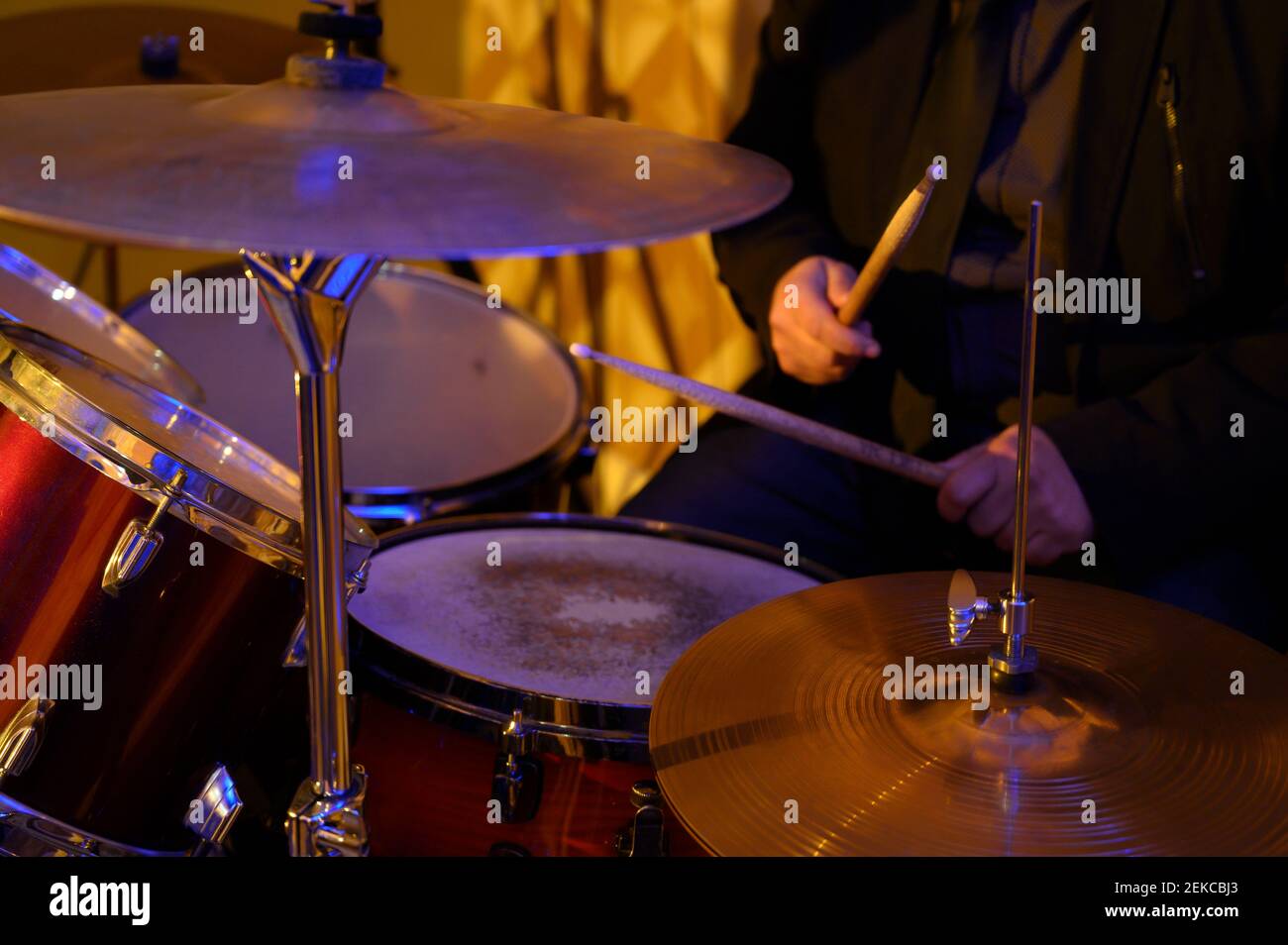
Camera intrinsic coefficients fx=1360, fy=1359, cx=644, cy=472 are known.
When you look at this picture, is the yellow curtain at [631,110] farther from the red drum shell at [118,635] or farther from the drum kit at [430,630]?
the red drum shell at [118,635]

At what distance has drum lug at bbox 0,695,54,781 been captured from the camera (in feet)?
2.86

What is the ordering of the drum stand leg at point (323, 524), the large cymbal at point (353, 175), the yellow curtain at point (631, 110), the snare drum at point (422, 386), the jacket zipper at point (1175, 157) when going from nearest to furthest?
the large cymbal at point (353, 175) < the drum stand leg at point (323, 524) < the jacket zipper at point (1175, 157) < the snare drum at point (422, 386) < the yellow curtain at point (631, 110)

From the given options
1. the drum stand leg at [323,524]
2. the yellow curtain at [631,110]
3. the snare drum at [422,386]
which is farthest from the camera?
the yellow curtain at [631,110]

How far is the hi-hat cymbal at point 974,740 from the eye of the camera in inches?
26.7

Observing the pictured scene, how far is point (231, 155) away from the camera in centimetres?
66

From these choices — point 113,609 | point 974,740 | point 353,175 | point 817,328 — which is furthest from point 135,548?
point 817,328

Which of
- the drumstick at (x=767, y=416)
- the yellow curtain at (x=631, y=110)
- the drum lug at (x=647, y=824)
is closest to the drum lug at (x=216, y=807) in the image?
the drum lug at (x=647, y=824)

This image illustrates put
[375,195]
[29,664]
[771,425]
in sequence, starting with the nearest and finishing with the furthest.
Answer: [375,195] < [29,664] < [771,425]

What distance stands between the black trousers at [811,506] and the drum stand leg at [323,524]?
27.2 inches

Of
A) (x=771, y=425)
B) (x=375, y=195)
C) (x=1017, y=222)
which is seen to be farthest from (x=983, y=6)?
(x=375, y=195)
